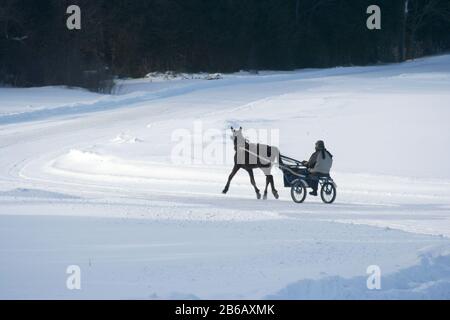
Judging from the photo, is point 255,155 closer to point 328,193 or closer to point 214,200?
point 214,200

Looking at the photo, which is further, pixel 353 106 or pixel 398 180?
pixel 353 106

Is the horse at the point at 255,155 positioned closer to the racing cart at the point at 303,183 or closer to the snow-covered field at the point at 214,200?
the racing cart at the point at 303,183

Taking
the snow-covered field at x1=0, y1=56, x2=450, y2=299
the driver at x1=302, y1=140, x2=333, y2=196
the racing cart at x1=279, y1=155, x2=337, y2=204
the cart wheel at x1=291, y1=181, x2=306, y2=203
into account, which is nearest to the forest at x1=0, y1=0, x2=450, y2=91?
the snow-covered field at x1=0, y1=56, x2=450, y2=299

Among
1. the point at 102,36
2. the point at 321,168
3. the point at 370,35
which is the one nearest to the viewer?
the point at 321,168

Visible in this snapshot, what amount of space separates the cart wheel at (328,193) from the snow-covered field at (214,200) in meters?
0.30

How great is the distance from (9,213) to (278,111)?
19.5 m

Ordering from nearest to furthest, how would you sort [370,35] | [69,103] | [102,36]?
[69,103] → [102,36] → [370,35]

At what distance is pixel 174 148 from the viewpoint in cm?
2383

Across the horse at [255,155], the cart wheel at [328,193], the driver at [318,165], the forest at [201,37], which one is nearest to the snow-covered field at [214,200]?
the cart wheel at [328,193]

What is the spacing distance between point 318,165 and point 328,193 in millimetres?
609

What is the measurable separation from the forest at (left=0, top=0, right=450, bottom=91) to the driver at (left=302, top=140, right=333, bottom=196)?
27340 mm

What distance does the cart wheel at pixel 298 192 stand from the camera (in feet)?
54.6
